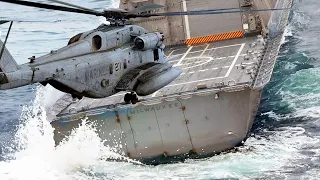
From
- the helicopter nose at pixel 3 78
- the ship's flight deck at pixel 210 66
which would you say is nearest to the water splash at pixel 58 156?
the ship's flight deck at pixel 210 66

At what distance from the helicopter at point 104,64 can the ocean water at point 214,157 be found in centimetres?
376

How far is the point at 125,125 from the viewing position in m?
23.4

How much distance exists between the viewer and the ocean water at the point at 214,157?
75.0 ft

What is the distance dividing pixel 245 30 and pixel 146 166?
12.3 metres

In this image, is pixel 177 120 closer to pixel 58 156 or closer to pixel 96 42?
pixel 58 156

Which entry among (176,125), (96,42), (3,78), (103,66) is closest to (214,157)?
(176,125)

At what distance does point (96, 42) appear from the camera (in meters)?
15.6

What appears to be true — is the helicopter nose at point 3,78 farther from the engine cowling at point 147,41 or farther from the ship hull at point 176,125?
the ship hull at point 176,125

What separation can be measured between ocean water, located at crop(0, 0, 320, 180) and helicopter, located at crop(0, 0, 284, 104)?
3.76 m

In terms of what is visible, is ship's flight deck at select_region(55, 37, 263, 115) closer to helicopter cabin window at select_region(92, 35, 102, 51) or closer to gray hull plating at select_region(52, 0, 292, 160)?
gray hull plating at select_region(52, 0, 292, 160)

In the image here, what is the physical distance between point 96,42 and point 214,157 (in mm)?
9502

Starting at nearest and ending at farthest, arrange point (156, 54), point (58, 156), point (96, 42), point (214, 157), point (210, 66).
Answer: point (96, 42), point (156, 54), point (214, 157), point (58, 156), point (210, 66)

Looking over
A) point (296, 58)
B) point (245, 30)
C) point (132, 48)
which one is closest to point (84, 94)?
point (132, 48)

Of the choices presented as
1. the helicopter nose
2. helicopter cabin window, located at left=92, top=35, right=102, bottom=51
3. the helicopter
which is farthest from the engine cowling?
the helicopter nose
